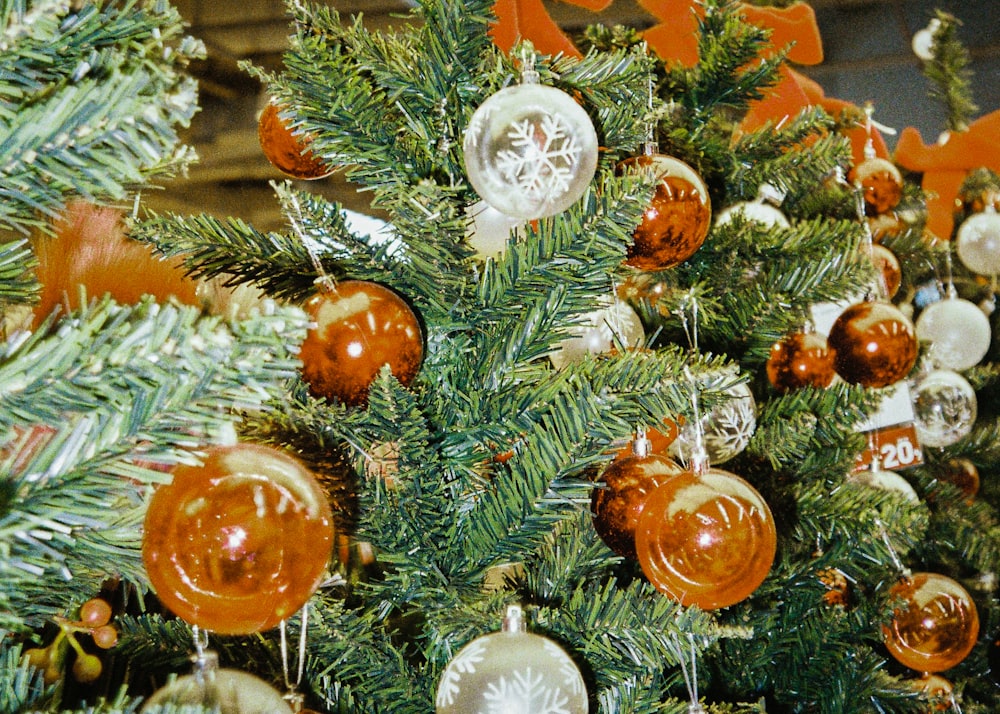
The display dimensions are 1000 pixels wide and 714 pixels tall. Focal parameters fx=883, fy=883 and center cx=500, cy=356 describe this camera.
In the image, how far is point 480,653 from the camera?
0.59 metres

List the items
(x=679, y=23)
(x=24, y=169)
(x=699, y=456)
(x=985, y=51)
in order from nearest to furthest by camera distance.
Answer: (x=24, y=169), (x=699, y=456), (x=679, y=23), (x=985, y=51)

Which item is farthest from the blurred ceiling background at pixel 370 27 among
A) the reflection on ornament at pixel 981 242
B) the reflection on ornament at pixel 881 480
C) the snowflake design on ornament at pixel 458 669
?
the snowflake design on ornament at pixel 458 669

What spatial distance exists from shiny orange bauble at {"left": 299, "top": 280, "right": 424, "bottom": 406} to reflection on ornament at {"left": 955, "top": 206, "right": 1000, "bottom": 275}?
170cm

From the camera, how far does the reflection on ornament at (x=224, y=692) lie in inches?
20.6

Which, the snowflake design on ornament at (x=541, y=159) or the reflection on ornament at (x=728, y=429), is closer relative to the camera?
the snowflake design on ornament at (x=541, y=159)

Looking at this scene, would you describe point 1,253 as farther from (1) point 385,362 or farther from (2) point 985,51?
(2) point 985,51

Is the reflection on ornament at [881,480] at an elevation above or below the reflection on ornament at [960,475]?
above

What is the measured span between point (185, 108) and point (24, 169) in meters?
0.08

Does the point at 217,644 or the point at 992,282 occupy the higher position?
the point at 217,644

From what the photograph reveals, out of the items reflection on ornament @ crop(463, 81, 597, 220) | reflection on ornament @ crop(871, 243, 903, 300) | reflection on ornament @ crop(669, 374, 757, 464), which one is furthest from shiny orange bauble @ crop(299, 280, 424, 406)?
reflection on ornament @ crop(871, 243, 903, 300)

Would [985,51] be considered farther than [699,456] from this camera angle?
Yes

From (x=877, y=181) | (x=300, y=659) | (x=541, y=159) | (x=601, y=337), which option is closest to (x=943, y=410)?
(x=877, y=181)

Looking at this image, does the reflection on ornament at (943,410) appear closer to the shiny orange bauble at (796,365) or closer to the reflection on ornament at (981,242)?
the reflection on ornament at (981,242)

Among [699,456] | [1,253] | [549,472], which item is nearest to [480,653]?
[549,472]
